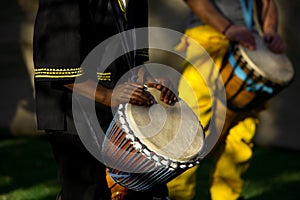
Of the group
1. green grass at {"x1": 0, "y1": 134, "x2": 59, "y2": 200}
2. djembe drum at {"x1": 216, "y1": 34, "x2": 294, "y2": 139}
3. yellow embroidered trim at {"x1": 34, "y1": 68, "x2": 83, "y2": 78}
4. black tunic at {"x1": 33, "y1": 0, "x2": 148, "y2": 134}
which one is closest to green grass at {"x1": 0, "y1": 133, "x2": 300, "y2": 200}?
green grass at {"x1": 0, "y1": 134, "x2": 59, "y2": 200}

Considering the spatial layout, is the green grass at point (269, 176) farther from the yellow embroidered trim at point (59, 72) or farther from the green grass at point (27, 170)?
the yellow embroidered trim at point (59, 72)

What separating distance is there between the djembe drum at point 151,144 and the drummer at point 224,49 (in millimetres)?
1245

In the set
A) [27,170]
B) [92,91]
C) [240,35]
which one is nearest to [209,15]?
[240,35]

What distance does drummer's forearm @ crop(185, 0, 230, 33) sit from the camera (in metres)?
4.14

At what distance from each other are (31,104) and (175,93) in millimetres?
3562

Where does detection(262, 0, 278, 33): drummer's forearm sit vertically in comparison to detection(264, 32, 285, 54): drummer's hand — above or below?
above

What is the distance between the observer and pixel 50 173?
5.25 m

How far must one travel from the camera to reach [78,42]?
8.91ft

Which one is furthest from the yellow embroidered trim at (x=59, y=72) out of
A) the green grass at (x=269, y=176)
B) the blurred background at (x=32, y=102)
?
the blurred background at (x=32, y=102)

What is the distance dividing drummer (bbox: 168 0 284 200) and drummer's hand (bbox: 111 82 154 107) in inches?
55.9

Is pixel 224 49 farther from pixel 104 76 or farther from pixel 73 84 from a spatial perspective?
pixel 73 84

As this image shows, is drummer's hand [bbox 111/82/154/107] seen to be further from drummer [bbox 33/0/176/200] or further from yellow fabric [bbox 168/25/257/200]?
yellow fabric [bbox 168/25/257/200]

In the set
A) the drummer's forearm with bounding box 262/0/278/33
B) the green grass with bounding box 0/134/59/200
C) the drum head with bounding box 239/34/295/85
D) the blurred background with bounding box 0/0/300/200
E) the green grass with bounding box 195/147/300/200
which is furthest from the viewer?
the blurred background with bounding box 0/0/300/200

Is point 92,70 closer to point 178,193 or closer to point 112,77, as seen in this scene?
point 112,77
